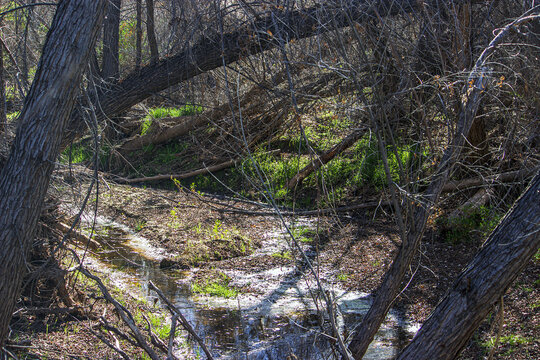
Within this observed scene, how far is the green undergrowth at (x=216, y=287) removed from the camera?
6558 mm

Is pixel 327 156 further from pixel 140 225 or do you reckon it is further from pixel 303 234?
pixel 140 225

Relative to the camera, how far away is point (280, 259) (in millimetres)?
7750

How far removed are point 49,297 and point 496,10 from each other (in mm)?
6060

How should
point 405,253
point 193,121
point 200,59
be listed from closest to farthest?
point 405,253
point 200,59
point 193,121

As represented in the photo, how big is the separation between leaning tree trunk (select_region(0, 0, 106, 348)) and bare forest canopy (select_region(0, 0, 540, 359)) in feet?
0.04

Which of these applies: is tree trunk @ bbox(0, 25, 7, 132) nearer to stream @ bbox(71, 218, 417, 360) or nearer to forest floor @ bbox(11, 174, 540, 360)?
forest floor @ bbox(11, 174, 540, 360)

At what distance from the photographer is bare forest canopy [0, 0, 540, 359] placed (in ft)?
12.0

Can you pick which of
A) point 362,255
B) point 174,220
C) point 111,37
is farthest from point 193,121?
point 362,255

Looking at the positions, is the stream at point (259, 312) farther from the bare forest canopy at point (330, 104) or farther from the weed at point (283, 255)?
the bare forest canopy at point (330, 104)

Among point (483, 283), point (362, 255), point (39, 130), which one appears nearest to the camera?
point (483, 283)

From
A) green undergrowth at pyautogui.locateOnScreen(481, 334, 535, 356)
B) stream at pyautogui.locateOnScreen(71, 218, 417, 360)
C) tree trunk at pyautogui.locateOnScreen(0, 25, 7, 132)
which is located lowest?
green undergrowth at pyautogui.locateOnScreen(481, 334, 535, 356)

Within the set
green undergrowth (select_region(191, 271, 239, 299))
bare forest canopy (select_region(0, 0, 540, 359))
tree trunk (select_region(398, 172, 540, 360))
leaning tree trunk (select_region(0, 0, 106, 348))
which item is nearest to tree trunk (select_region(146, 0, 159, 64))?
bare forest canopy (select_region(0, 0, 540, 359))

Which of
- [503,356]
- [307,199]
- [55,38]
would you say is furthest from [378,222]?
[55,38]

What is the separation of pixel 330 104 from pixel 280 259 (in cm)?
329
